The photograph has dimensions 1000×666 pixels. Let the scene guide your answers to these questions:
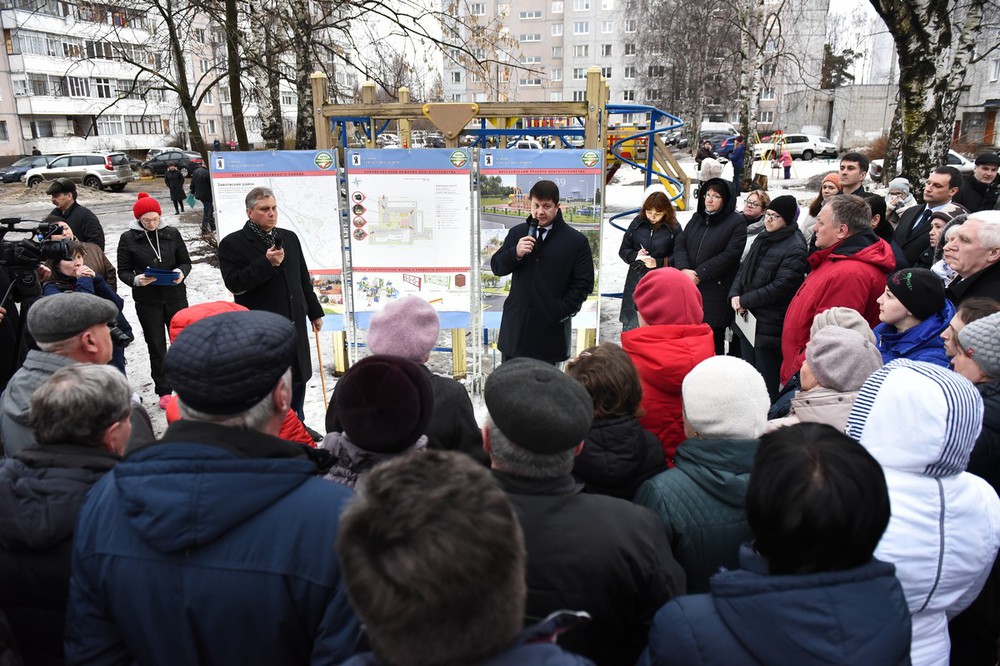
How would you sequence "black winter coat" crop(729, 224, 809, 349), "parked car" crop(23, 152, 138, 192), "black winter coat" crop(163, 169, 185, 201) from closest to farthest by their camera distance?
"black winter coat" crop(729, 224, 809, 349), "black winter coat" crop(163, 169, 185, 201), "parked car" crop(23, 152, 138, 192)

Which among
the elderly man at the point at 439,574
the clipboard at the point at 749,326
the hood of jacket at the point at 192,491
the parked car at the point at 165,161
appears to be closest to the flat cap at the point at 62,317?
the hood of jacket at the point at 192,491

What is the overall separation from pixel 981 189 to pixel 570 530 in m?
7.09

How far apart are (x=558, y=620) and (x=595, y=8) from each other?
213 ft

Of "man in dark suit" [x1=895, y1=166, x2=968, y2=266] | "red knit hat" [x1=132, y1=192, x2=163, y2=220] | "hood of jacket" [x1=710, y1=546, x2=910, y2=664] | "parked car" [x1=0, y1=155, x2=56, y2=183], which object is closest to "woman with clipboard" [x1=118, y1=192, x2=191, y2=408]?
"red knit hat" [x1=132, y1=192, x2=163, y2=220]

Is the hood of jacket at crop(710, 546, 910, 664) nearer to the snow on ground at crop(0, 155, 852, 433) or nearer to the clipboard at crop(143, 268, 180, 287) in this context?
the snow on ground at crop(0, 155, 852, 433)

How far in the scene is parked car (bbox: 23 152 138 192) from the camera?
81.1ft

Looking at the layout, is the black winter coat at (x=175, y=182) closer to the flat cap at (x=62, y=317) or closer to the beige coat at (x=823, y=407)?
the flat cap at (x=62, y=317)

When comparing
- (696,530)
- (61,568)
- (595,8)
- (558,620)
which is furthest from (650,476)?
(595,8)

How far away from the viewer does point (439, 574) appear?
919 mm

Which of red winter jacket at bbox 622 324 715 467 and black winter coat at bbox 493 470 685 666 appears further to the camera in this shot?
red winter jacket at bbox 622 324 715 467

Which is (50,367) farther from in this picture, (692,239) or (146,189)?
(146,189)

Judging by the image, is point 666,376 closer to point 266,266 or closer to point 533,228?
point 533,228

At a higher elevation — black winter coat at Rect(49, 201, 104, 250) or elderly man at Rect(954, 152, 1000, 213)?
elderly man at Rect(954, 152, 1000, 213)

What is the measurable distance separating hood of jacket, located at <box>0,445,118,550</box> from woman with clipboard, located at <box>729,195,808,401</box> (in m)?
3.98
